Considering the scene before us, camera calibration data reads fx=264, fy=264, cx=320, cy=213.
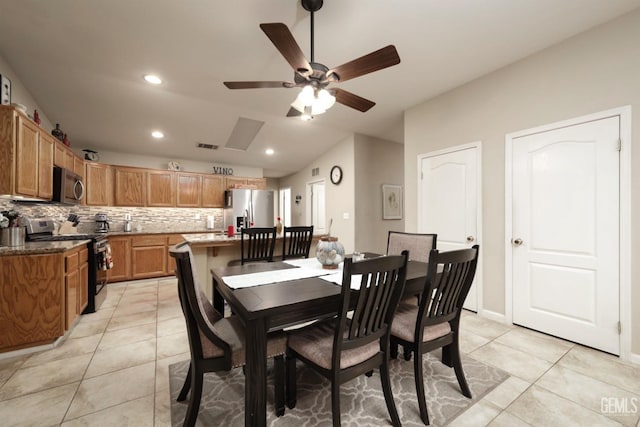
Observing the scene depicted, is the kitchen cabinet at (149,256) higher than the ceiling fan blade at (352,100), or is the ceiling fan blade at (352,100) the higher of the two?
the ceiling fan blade at (352,100)

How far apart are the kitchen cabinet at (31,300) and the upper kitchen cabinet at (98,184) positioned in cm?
267

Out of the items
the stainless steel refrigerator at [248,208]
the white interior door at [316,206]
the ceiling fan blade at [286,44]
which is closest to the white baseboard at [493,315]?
the ceiling fan blade at [286,44]

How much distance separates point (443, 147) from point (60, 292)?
14.1ft

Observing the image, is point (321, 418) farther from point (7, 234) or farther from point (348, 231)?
point (348, 231)

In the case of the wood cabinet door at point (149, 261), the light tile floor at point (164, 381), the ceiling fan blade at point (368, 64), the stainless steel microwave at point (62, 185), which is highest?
the ceiling fan blade at point (368, 64)

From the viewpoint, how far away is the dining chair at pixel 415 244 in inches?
93.3

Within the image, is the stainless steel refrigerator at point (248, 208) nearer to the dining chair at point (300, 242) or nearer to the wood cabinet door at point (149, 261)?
the wood cabinet door at point (149, 261)

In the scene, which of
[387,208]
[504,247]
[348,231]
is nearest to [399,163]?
[387,208]

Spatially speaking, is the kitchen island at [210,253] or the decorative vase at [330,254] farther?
the kitchen island at [210,253]

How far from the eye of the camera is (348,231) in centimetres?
493

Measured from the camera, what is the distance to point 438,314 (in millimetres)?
1625

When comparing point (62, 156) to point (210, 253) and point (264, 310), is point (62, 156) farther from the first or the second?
point (264, 310)
